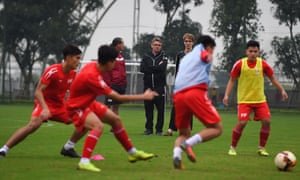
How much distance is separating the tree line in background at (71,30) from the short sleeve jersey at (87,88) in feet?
110

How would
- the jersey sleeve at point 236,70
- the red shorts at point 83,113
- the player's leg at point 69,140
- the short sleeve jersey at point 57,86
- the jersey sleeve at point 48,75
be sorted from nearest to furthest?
the red shorts at point 83,113
the jersey sleeve at point 48,75
the short sleeve jersey at point 57,86
the player's leg at point 69,140
the jersey sleeve at point 236,70

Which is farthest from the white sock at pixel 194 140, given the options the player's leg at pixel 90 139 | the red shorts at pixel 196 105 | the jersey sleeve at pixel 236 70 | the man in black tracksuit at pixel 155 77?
the man in black tracksuit at pixel 155 77

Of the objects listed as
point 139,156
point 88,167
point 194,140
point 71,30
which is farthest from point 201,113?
point 71,30

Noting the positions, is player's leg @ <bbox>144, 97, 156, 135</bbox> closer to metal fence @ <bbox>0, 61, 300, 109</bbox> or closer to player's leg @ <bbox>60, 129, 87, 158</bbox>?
player's leg @ <bbox>60, 129, 87, 158</bbox>

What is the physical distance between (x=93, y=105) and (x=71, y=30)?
4232 cm

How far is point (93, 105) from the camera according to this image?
10094mm

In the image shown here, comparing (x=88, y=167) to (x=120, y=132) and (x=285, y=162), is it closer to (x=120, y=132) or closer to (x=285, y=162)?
(x=120, y=132)

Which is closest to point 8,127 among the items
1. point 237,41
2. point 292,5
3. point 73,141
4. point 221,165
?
point 73,141

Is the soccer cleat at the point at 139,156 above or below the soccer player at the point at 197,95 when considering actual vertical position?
below

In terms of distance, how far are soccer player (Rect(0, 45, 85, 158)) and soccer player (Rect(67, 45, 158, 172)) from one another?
0.88 meters

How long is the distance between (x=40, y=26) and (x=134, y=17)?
6.75 m

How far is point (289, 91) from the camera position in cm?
4350

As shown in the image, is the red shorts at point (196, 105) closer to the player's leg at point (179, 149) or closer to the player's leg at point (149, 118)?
the player's leg at point (179, 149)

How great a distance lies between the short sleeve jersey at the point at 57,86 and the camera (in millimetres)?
11180
